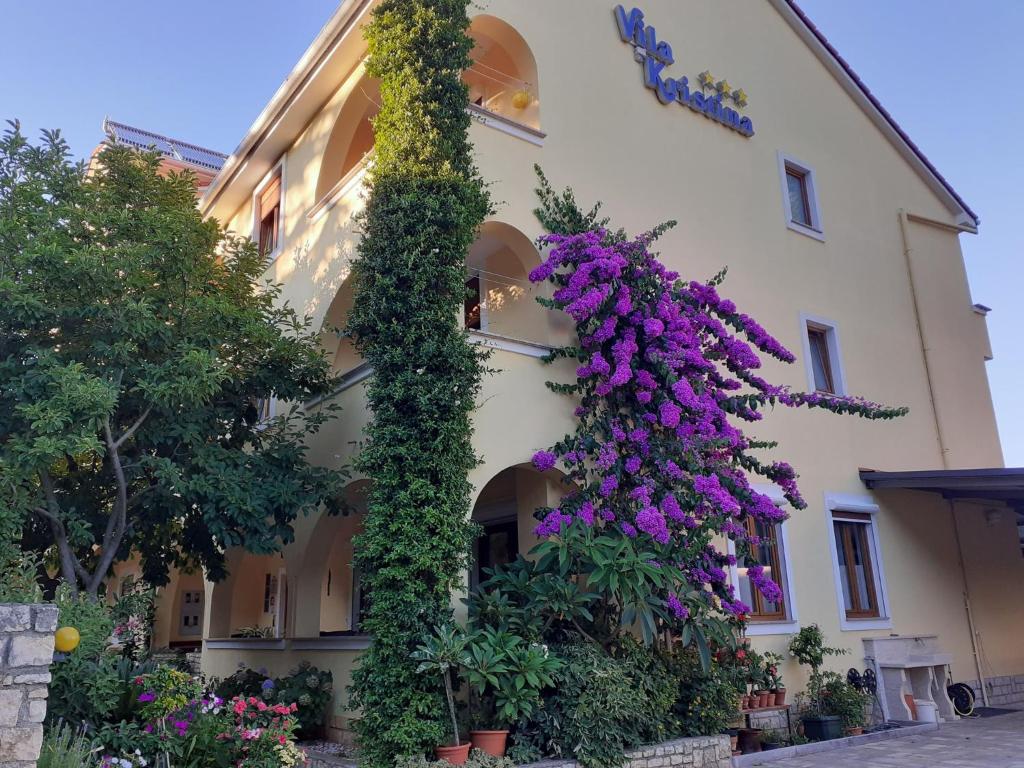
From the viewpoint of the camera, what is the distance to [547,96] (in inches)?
423

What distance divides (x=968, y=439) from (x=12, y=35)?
1628cm

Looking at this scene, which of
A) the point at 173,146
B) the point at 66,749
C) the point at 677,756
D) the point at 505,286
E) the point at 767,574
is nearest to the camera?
the point at 66,749

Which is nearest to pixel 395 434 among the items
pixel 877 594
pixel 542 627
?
pixel 542 627

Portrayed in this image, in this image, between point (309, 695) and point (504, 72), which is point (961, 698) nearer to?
point (309, 695)

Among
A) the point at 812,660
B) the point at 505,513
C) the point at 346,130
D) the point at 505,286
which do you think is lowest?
the point at 812,660

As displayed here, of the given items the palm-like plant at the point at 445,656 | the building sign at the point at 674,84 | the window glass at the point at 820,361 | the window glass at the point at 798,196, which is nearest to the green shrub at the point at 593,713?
the palm-like plant at the point at 445,656

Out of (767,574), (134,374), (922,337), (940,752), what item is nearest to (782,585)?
(767,574)

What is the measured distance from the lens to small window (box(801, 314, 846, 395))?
1306 centimetres

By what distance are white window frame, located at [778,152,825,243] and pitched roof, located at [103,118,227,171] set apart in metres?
13.6

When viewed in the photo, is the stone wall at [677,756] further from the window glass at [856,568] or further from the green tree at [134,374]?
the window glass at [856,568]

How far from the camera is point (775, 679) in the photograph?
10031 mm

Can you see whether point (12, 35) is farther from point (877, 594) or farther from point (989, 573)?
point (989, 573)

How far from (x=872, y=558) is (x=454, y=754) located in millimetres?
8228

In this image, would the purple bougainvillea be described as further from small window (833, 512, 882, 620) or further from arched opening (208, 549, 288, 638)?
arched opening (208, 549, 288, 638)
